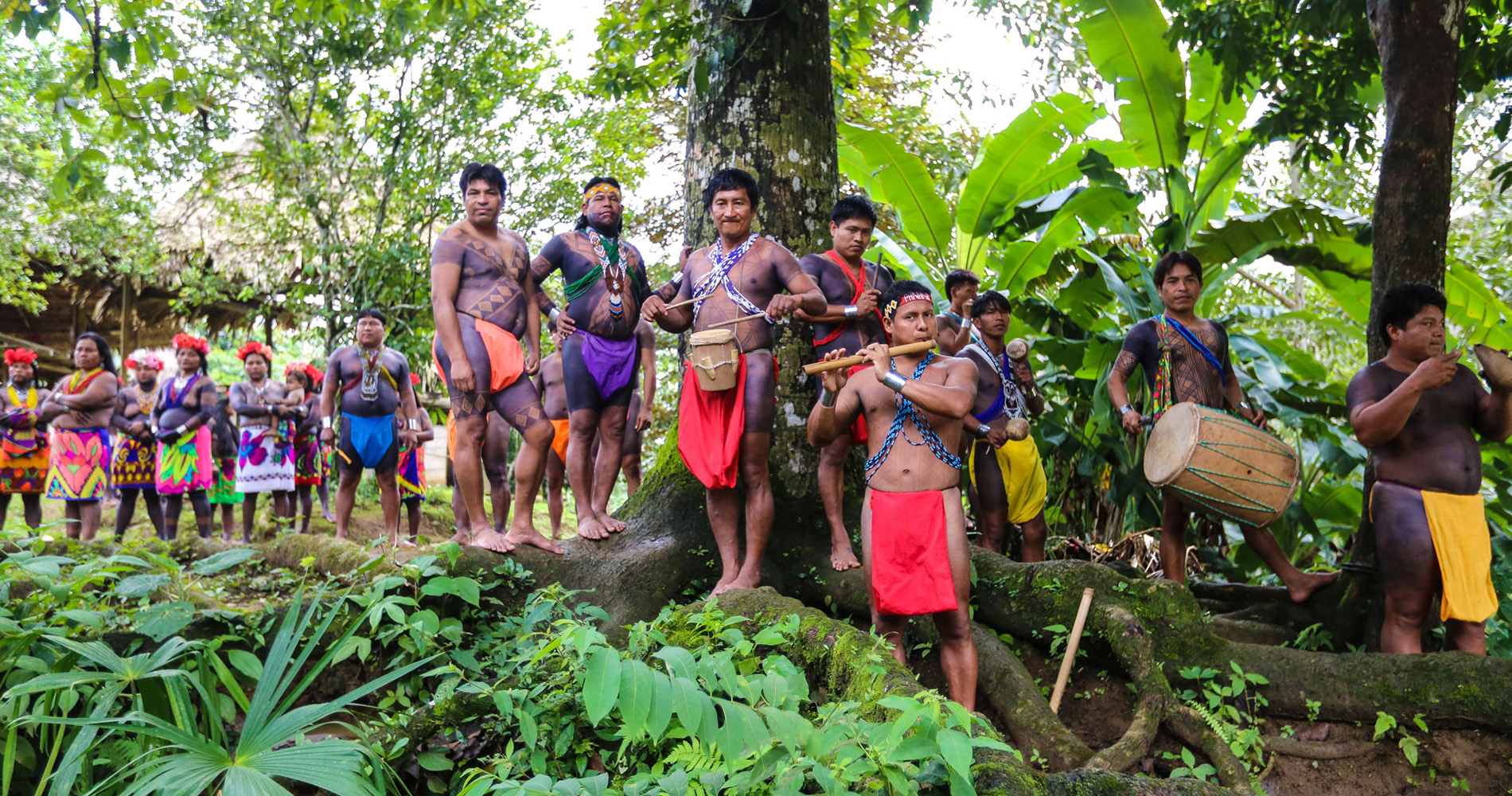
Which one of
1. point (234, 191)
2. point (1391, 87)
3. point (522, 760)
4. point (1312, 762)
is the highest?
point (234, 191)

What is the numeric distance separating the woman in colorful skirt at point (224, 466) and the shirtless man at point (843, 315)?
21.1 feet

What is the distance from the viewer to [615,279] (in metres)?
5.12

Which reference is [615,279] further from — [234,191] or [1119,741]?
[234,191]

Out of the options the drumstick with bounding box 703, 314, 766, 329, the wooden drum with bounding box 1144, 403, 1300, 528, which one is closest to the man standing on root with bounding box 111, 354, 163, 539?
the drumstick with bounding box 703, 314, 766, 329

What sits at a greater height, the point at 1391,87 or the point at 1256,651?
the point at 1391,87

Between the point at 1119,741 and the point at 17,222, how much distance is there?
615 inches

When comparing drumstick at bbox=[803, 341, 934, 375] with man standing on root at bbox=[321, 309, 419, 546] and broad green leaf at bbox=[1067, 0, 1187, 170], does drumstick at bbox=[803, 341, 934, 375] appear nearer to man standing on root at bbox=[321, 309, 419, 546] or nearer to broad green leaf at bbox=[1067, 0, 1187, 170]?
broad green leaf at bbox=[1067, 0, 1187, 170]

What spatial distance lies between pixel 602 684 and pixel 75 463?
25.1 feet

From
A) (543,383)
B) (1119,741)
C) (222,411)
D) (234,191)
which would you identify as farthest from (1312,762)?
(234,191)

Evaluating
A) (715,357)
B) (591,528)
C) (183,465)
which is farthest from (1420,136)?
(183,465)

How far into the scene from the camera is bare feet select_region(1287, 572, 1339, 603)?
4.90 metres

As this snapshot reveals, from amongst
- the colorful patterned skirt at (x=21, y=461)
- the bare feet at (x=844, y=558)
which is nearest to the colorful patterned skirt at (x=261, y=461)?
the colorful patterned skirt at (x=21, y=461)

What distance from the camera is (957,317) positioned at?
5566 millimetres

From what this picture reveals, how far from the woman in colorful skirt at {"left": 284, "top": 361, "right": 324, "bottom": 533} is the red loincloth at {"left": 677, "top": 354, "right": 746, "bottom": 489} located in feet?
20.4
